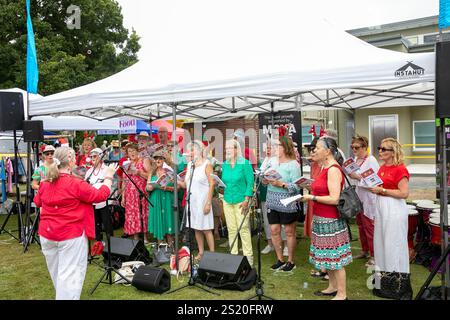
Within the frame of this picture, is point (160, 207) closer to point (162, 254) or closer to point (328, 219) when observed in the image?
point (162, 254)

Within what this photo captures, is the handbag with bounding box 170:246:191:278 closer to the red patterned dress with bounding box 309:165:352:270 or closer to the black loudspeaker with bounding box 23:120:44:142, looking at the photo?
the red patterned dress with bounding box 309:165:352:270

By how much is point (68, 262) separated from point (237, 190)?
91.7 inches

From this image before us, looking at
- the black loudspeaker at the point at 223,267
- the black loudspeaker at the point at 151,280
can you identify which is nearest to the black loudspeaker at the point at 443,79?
the black loudspeaker at the point at 223,267

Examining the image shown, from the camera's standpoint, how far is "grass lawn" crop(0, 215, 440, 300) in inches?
173

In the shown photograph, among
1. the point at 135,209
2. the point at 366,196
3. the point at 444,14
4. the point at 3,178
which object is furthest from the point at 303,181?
the point at 3,178

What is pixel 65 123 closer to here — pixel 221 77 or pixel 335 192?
pixel 221 77

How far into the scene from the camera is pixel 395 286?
13.8ft

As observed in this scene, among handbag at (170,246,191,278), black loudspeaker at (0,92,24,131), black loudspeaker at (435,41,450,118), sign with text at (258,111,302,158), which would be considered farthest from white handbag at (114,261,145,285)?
black loudspeaker at (435,41,450,118)

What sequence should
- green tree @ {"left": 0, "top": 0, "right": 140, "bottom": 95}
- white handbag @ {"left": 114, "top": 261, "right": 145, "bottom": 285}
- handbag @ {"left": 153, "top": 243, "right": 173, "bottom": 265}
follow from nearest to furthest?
white handbag @ {"left": 114, "top": 261, "right": 145, "bottom": 285} → handbag @ {"left": 153, "top": 243, "right": 173, "bottom": 265} → green tree @ {"left": 0, "top": 0, "right": 140, "bottom": 95}

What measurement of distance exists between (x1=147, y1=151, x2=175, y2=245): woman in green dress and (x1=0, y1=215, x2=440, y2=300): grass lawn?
100cm

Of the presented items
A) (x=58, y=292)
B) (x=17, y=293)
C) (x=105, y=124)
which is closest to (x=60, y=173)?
(x=58, y=292)

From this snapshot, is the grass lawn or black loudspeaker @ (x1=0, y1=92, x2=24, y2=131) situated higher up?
black loudspeaker @ (x1=0, y1=92, x2=24, y2=131)

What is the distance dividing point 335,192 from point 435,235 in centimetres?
198

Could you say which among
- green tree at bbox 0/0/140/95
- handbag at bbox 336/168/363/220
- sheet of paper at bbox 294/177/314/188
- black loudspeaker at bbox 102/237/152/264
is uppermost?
green tree at bbox 0/0/140/95
